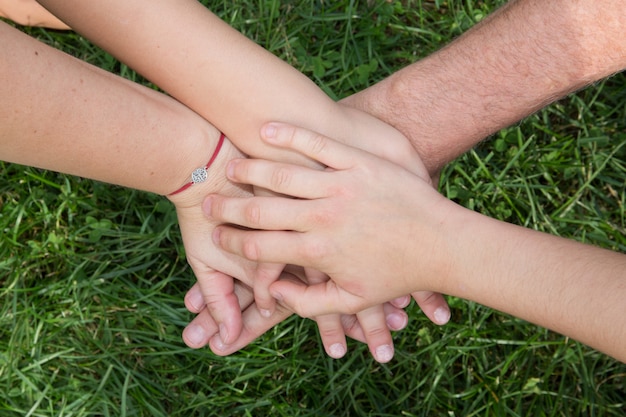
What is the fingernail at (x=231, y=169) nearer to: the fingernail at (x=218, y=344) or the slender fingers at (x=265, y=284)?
the slender fingers at (x=265, y=284)

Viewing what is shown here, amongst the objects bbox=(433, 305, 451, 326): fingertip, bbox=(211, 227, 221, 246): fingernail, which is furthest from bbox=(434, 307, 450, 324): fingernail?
bbox=(211, 227, 221, 246): fingernail

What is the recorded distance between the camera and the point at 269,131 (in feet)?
6.09

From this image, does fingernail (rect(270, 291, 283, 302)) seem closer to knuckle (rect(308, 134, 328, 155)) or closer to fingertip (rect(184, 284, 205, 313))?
fingertip (rect(184, 284, 205, 313))

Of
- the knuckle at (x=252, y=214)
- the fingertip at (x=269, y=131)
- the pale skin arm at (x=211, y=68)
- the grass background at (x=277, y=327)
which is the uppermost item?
the pale skin arm at (x=211, y=68)

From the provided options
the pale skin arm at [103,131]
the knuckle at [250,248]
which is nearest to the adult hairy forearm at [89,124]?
the pale skin arm at [103,131]

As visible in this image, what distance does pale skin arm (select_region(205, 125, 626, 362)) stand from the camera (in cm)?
175

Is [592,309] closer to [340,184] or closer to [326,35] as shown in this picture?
[340,184]

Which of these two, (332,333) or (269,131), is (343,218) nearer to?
(269,131)

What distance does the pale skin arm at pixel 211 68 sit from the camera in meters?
1.80

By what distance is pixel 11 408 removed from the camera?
229 centimetres

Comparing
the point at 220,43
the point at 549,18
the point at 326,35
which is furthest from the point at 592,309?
the point at 326,35

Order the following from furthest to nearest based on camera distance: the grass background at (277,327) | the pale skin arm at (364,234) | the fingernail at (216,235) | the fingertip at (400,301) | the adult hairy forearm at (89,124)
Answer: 1. the grass background at (277,327)
2. the fingertip at (400,301)
3. the fingernail at (216,235)
4. the pale skin arm at (364,234)
5. the adult hairy forearm at (89,124)

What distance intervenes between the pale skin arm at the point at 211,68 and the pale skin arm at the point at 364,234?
8 cm

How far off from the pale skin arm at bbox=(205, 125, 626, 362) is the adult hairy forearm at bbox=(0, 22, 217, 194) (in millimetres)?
164
